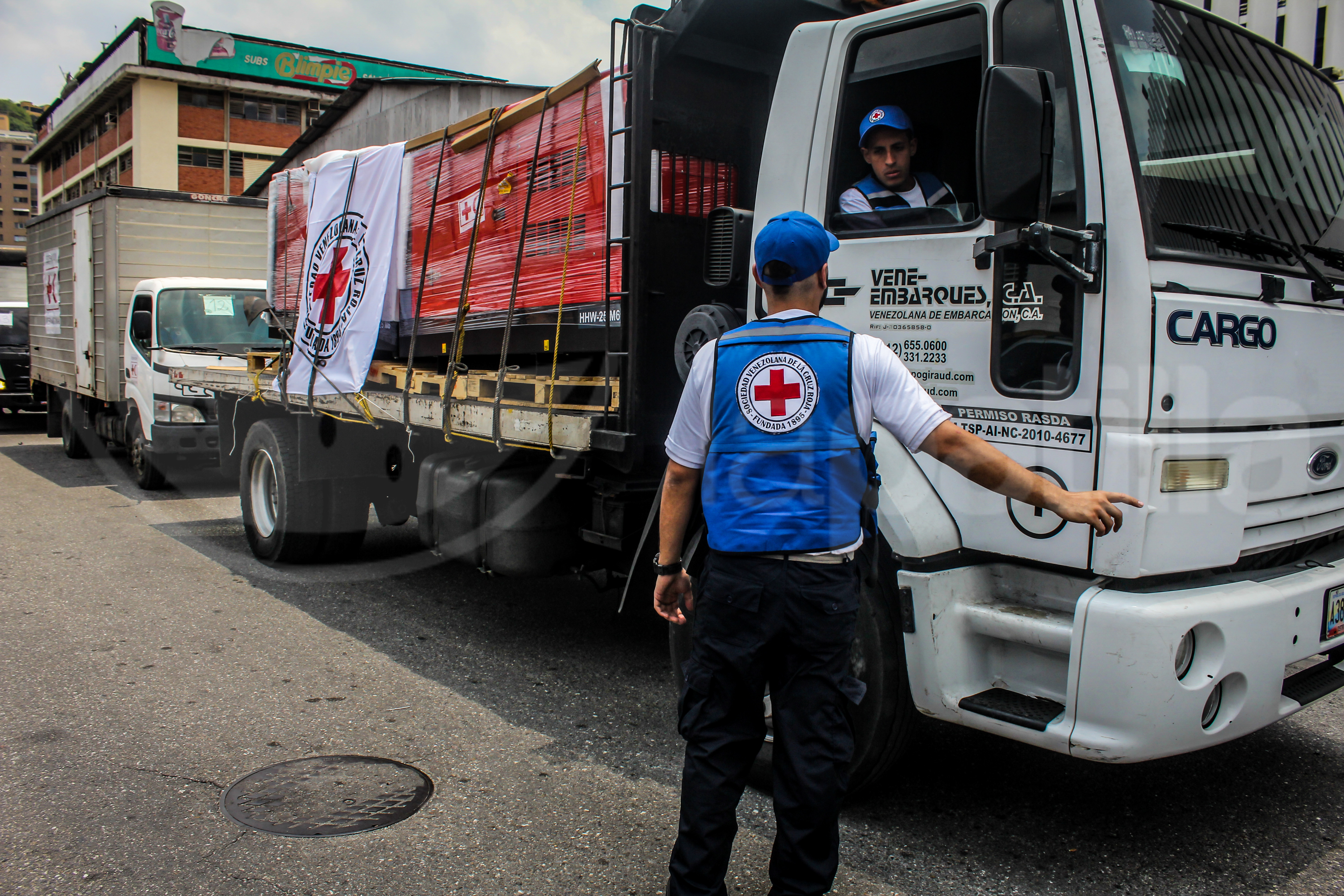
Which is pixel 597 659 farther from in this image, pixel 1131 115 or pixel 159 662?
pixel 1131 115

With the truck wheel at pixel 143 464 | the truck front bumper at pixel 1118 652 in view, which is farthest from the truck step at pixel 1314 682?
the truck wheel at pixel 143 464

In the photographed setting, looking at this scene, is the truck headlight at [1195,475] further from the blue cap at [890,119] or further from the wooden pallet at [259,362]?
the wooden pallet at [259,362]

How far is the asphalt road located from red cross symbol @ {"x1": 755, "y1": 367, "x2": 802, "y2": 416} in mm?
1435

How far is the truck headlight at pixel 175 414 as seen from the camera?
1048 centimetres

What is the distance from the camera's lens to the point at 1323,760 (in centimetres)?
392

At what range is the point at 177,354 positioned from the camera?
10539 millimetres

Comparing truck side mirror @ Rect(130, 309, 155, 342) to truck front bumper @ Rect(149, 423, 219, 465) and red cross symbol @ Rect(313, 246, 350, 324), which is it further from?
red cross symbol @ Rect(313, 246, 350, 324)

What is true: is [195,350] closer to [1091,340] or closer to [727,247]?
[727,247]

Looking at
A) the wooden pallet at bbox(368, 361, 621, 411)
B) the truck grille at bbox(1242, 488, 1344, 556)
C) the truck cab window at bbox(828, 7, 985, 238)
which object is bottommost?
the truck grille at bbox(1242, 488, 1344, 556)

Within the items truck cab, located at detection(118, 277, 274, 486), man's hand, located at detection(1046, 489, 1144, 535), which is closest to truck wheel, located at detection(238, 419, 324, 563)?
truck cab, located at detection(118, 277, 274, 486)

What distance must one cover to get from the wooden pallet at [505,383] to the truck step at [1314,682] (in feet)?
8.10

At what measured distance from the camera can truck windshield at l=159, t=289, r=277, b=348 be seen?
10.8m

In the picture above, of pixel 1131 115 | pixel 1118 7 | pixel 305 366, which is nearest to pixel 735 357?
pixel 1131 115

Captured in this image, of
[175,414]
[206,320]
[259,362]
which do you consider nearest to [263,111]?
[206,320]
